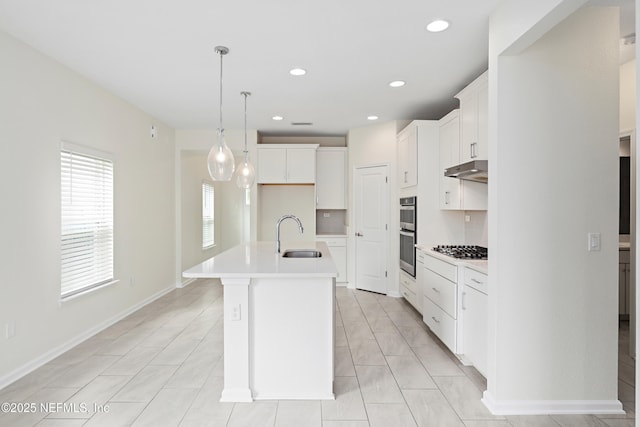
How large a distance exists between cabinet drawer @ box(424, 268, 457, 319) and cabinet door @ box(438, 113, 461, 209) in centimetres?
83

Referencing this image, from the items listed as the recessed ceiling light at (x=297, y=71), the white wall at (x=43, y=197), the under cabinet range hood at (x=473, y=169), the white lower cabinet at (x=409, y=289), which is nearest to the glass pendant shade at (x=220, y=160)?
the recessed ceiling light at (x=297, y=71)

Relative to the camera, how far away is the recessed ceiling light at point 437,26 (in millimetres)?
2455

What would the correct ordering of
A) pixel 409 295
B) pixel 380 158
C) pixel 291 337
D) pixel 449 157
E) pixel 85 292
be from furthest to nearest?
pixel 380 158 → pixel 409 295 → pixel 449 157 → pixel 85 292 → pixel 291 337

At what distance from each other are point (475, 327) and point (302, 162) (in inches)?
154

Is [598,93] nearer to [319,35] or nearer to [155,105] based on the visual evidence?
[319,35]

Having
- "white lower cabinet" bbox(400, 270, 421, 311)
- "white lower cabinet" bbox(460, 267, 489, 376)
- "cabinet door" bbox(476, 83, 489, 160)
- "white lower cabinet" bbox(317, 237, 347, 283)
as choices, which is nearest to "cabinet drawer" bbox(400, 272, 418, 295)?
"white lower cabinet" bbox(400, 270, 421, 311)

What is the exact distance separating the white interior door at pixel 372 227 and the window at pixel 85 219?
342 centimetres

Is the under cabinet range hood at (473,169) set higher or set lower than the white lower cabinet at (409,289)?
higher

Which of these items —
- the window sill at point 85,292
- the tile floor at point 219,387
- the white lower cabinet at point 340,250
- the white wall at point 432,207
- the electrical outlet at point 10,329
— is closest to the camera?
the tile floor at point 219,387

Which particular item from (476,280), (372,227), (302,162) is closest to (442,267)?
(476,280)

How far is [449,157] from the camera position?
3.85 metres

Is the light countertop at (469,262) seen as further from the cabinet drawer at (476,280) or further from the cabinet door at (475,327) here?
the cabinet door at (475,327)

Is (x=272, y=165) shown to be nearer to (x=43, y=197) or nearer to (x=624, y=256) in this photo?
(x=43, y=197)

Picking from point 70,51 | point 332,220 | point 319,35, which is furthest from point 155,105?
point 332,220
